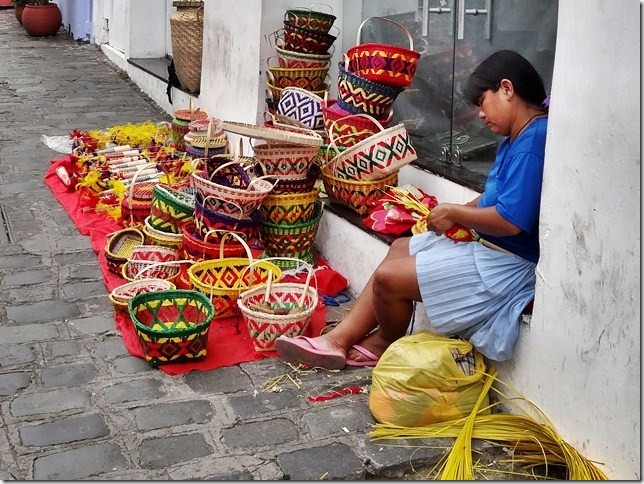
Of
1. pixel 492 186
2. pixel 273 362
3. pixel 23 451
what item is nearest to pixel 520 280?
pixel 492 186

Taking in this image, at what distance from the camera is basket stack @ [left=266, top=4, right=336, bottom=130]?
5.36 m

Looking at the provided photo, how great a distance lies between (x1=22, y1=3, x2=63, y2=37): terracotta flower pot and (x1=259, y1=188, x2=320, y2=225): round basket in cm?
1115

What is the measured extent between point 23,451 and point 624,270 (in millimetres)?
2164

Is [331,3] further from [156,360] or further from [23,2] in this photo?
[23,2]

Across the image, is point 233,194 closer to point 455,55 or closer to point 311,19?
point 455,55

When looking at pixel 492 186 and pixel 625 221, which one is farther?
pixel 492 186

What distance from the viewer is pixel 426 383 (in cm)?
324

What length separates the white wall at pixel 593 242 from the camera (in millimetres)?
2688

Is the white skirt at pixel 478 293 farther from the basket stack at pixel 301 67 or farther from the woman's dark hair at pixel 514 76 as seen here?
the basket stack at pixel 301 67

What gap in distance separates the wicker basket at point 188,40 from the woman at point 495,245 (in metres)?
4.92

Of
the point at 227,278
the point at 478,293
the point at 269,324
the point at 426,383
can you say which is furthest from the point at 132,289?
the point at 478,293

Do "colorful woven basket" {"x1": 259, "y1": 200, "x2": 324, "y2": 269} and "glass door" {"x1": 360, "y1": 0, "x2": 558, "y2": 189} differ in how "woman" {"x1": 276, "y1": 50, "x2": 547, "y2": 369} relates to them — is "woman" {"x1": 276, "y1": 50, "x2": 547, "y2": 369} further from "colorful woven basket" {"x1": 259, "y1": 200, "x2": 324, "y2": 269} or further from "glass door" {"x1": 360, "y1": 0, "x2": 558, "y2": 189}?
"colorful woven basket" {"x1": 259, "y1": 200, "x2": 324, "y2": 269}

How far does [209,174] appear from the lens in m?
4.68

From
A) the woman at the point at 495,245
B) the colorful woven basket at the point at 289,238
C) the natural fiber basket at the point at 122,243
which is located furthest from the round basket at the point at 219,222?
the woman at the point at 495,245
